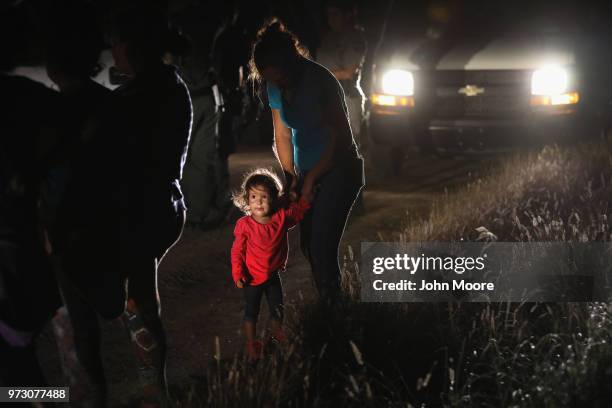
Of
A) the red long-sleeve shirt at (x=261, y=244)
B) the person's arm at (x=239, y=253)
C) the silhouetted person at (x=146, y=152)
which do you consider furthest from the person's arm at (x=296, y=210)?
the silhouetted person at (x=146, y=152)

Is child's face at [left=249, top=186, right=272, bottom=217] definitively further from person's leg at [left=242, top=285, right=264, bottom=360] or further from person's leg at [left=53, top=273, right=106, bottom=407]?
person's leg at [left=53, top=273, right=106, bottom=407]

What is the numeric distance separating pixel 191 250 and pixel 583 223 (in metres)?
3.06

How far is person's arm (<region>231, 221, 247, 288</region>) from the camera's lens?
4691mm

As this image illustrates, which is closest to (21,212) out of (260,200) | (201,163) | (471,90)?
(260,200)

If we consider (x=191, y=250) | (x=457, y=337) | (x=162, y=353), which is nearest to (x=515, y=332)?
(x=457, y=337)

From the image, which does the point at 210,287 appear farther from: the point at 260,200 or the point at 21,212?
the point at 21,212

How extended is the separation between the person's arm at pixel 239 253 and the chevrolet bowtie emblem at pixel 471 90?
520cm

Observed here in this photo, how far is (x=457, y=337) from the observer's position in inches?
178

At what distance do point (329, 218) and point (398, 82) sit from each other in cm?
508

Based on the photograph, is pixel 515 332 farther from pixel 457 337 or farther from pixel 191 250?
pixel 191 250

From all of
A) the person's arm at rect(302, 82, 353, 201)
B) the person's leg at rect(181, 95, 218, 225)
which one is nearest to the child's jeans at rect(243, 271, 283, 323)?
the person's arm at rect(302, 82, 353, 201)

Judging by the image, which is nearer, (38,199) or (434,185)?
Result: (38,199)

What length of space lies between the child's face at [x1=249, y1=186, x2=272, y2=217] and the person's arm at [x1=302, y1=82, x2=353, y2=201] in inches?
9.4

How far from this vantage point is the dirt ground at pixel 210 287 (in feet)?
16.5
